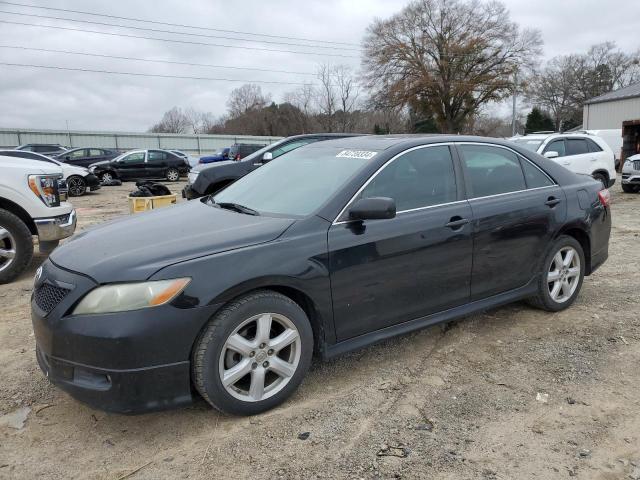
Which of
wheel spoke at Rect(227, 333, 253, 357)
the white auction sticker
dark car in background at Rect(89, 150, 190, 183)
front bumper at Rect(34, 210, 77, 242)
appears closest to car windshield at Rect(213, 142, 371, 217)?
the white auction sticker

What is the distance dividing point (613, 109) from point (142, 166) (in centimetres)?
2701

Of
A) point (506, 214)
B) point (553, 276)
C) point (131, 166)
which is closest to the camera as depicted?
point (506, 214)

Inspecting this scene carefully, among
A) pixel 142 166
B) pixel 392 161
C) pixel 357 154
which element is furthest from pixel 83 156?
pixel 392 161

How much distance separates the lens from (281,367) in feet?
9.45

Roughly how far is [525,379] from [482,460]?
0.97m

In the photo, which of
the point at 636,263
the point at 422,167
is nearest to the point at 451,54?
the point at 636,263

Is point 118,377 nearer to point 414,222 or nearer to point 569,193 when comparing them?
point 414,222

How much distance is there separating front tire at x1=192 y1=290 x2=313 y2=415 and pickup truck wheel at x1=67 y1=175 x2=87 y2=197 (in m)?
15.9

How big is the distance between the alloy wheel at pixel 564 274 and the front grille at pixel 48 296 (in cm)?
362

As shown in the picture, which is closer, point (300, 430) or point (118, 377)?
point (118, 377)

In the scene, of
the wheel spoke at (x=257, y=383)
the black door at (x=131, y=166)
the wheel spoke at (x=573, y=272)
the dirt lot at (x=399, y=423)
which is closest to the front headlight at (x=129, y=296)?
the wheel spoke at (x=257, y=383)

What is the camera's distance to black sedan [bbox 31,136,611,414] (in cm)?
253

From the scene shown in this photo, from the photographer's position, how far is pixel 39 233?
18.8 feet

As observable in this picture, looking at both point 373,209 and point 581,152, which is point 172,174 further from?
point 373,209
